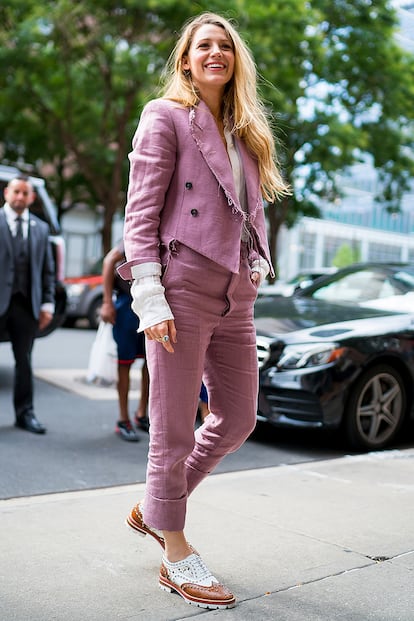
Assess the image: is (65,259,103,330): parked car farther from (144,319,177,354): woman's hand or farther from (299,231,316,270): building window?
(299,231,316,270): building window

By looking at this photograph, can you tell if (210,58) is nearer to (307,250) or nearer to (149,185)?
(149,185)

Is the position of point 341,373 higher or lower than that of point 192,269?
lower

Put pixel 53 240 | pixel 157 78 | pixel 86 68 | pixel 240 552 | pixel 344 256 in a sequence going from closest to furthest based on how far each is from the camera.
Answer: pixel 240 552 → pixel 53 240 → pixel 157 78 → pixel 86 68 → pixel 344 256

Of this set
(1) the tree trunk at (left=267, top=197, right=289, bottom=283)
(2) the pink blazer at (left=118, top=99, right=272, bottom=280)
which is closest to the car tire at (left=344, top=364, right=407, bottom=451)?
(2) the pink blazer at (left=118, top=99, right=272, bottom=280)

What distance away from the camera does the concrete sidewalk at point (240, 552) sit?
2.91 metres

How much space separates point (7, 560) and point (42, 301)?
10.7 feet

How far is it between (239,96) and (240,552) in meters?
1.86

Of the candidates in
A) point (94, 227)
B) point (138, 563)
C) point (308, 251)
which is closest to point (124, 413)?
point (138, 563)

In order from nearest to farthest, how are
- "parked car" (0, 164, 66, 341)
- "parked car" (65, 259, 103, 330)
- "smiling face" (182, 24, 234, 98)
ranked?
"smiling face" (182, 24, 234, 98)
"parked car" (0, 164, 66, 341)
"parked car" (65, 259, 103, 330)

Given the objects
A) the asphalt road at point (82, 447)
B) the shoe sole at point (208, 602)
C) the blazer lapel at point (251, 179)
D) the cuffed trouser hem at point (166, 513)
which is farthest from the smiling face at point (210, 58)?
the asphalt road at point (82, 447)

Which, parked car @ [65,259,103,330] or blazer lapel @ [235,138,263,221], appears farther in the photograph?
parked car @ [65,259,103,330]

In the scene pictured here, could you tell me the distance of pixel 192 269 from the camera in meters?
2.92

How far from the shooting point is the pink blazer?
2.91 m

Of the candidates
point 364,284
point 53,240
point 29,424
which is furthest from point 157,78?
point 29,424
